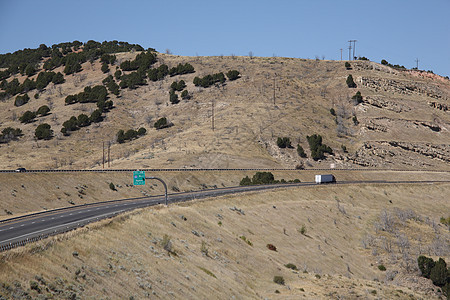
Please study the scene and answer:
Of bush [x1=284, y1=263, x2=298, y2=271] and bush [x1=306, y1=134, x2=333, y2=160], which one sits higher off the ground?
bush [x1=306, y1=134, x2=333, y2=160]

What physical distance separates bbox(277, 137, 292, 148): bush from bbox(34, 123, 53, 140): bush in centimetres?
5485

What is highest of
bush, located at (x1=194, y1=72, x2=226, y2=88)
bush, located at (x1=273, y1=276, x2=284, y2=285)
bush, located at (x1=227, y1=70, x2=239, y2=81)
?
bush, located at (x1=227, y1=70, x2=239, y2=81)

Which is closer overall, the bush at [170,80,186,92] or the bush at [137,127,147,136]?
the bush at [137,127,147,136]

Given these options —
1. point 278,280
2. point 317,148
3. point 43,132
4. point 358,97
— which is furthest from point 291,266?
point 358,97

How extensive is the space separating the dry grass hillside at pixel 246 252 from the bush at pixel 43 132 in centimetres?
7174

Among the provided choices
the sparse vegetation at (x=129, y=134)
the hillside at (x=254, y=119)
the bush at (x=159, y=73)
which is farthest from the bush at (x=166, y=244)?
the bush at (x=159, y=73)

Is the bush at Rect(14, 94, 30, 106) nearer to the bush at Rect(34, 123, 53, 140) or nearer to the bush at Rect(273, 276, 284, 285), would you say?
the bush at Rect(34, 123, 53, 140)

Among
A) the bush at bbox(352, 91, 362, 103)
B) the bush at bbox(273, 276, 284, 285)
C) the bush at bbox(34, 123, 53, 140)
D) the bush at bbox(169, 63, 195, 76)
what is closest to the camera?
→ the bush at bbox(273, 276, 284, 285)

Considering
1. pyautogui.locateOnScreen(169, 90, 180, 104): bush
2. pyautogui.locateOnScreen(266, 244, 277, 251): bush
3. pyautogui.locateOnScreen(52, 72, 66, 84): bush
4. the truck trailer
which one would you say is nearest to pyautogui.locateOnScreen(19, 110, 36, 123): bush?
pyautogui.locateOnScreen(52, 72, 66, 84): bush

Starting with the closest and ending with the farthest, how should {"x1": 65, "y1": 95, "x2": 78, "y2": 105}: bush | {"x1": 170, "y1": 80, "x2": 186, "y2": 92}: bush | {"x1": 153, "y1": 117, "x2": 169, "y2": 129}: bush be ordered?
{"x1": 153, "y1": 117, "x2": 169, "y2": 129}: bush < {"x1": 65, "y1": 95, "x2": 78, "y2": 105}: bush < {"x1": 170, "y1": 80, "x2": 186, "y2": 92}: bush

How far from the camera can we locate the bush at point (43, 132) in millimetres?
122750

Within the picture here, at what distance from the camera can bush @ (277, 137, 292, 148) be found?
11288 centimetres

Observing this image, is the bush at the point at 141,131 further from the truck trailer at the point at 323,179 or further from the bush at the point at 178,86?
the truck trailer at the point at 323,179

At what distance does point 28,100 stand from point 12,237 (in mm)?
132068
